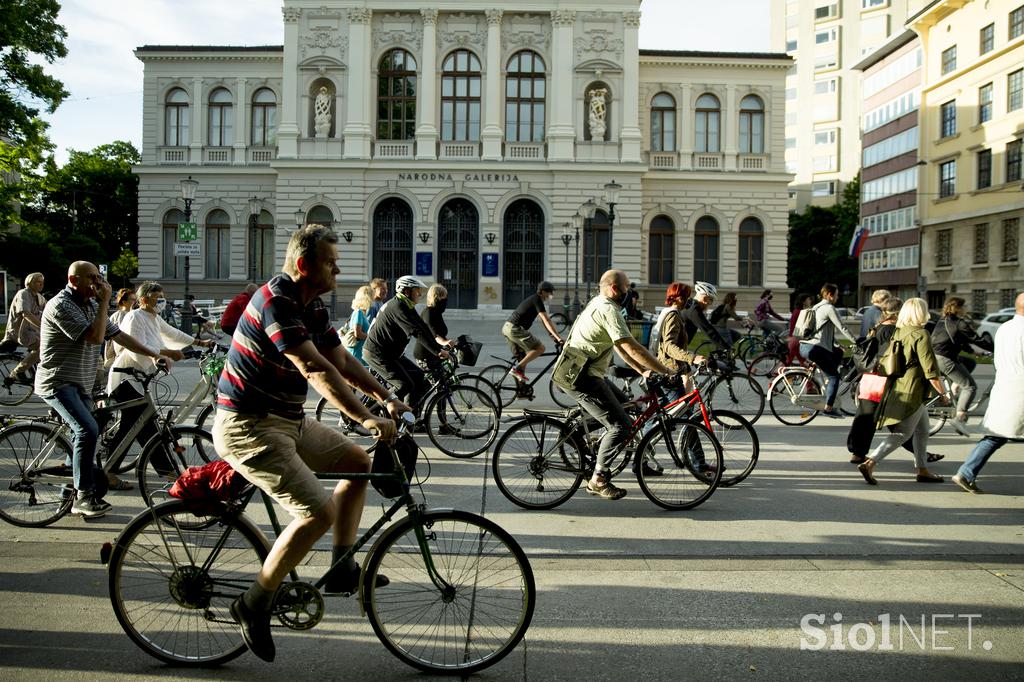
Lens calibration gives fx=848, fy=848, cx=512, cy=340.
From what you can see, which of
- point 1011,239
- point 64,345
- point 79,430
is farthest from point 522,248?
point 79,430

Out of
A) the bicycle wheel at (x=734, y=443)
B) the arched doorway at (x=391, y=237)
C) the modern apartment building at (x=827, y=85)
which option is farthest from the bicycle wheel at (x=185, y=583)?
the modern apartment building at (x=827, y=85)

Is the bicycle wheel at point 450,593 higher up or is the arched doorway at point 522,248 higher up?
the arched doorway at point 522,248

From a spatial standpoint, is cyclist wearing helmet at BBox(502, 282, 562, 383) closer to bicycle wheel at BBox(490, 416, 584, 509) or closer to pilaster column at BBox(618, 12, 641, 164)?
bicycle wheel at BBox(490, 416, 584, 509)

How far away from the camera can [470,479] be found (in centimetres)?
886

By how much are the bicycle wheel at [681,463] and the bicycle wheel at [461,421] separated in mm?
3090

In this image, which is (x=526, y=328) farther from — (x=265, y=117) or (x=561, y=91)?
(x=265, y=117)

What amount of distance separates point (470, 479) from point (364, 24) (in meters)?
38.5

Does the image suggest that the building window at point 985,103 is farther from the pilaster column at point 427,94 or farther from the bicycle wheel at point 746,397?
the bicycle wheel at point 746,397

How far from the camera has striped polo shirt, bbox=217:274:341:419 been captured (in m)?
3.90

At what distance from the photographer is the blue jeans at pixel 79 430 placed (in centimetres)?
663

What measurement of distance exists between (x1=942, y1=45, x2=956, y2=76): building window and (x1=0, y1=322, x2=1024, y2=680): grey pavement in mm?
49536

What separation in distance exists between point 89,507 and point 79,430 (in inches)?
26.8

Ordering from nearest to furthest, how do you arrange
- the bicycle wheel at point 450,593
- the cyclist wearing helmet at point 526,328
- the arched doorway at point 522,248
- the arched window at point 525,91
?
the bicycle wheel at point 450,593
the cyclist wearing helmet at point 526,328
the arched doorway at point 522,248
the arched window at point 525,91

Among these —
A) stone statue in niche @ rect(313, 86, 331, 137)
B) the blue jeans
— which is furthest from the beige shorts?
stone statue in niche @ rect(313, 86, 331, 137)
